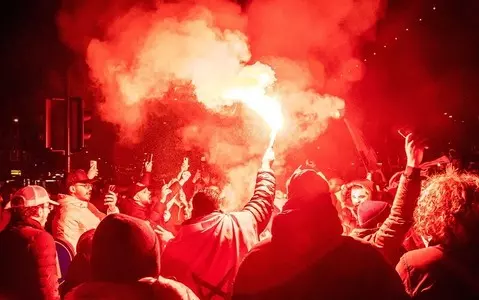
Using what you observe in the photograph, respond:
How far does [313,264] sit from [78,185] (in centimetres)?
596

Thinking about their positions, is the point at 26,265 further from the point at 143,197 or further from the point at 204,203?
the point at 143,197

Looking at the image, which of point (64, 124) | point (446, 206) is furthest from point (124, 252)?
point (64, 124)

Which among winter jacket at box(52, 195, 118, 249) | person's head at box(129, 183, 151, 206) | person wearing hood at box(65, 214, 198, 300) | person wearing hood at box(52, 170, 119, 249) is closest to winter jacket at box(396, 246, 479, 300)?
person wearing hood at box(65, 214, 198, 300)

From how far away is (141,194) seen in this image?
27.3 feet

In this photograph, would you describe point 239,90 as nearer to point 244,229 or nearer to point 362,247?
point 244,229

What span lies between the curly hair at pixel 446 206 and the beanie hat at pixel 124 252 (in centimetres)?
161

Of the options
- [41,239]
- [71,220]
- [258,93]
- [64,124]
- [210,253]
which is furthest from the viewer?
[64,124]

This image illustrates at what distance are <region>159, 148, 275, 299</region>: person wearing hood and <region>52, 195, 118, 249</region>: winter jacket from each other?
3.55 meters

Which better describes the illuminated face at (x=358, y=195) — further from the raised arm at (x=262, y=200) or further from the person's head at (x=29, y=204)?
the person's head at (x=29, y=204)

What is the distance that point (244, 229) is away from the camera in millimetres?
4426

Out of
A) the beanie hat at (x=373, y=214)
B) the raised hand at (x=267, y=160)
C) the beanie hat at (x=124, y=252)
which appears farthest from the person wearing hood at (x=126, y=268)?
the beanie hat at (x=373, y=214)

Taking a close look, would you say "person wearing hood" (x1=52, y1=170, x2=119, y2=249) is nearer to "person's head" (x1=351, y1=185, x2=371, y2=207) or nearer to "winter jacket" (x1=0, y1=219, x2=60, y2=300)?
"winter jacket" (x1=0, y1=219, x2=60, y2=300)

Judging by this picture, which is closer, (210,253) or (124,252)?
(124,252)

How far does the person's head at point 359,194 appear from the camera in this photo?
22.9ft
